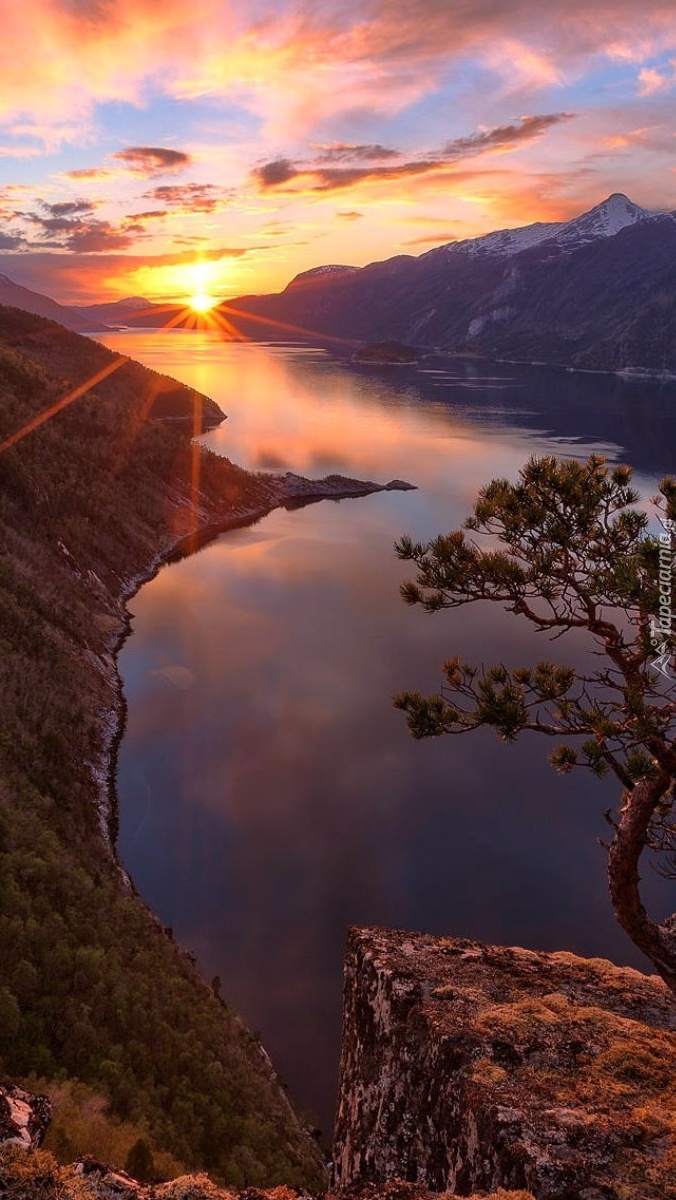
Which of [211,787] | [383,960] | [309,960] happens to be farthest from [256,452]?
[383,960]

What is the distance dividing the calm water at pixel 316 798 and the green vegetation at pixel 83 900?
3183 millimetres

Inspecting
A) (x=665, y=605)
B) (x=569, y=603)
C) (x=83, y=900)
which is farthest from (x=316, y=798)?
(x=665, y=605)

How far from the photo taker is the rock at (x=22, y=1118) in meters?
6.06

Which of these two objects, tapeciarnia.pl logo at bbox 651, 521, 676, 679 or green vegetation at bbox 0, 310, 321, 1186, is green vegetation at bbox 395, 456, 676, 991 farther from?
green vegetation at bbox 0, 310, 321, 1186

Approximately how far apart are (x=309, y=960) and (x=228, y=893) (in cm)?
494

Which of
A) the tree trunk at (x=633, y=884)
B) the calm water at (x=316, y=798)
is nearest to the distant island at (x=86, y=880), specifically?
the calm water at (x=316, y=798)

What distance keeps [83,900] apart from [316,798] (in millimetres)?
17529

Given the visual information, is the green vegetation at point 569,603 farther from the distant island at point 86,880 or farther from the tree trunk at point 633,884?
the distant island at point 86,880

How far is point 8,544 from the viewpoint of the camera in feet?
143

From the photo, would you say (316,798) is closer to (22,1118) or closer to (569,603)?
(569,603)

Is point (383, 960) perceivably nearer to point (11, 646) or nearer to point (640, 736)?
point (640, 736)

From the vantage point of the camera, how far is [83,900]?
19484mm

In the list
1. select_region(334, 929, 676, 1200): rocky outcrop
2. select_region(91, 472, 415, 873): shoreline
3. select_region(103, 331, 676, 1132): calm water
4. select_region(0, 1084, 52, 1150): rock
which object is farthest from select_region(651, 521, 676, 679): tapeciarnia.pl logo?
select_region(91, 472, 415, 873): shoreline

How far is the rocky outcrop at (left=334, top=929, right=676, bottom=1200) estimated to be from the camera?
25.4ft
